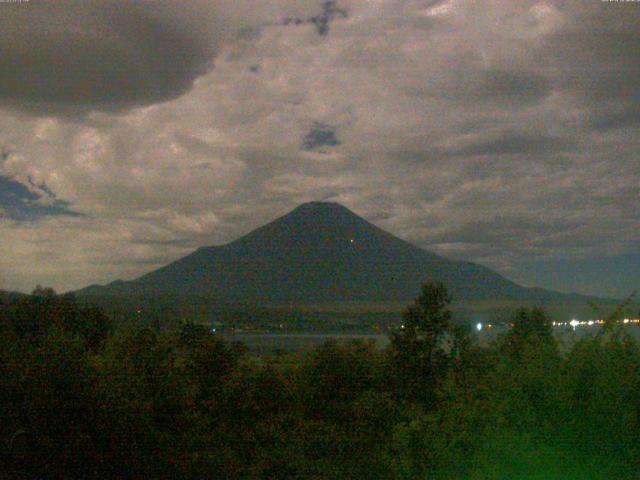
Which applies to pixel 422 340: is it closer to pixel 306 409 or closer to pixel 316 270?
pixel 306 409

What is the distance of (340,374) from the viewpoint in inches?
744

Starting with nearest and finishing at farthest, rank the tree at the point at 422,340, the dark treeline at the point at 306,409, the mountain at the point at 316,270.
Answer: the dark treeline at the point at 306,409 → the tree at the point at 422,340 → the mountain at the point at 316,270

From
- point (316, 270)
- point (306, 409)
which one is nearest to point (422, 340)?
point (306, 409)

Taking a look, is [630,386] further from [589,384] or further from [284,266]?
[284,266]

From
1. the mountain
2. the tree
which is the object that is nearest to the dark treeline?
the tree

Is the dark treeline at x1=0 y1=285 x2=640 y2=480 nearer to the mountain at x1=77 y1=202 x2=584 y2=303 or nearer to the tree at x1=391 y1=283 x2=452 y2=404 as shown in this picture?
the tree at x1=391 y1=283 x2=452 y2=404

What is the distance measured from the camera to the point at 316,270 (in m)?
83.0

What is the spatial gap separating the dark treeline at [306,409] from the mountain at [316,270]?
40.0 metres

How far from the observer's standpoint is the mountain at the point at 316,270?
225 ft

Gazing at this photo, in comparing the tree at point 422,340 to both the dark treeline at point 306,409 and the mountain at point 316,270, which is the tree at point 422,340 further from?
the mountain at point 316,270

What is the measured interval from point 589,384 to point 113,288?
5713cm

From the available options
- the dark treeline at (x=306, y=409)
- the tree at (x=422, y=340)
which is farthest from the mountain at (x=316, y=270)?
the dark treeline at (x=306, y=409)

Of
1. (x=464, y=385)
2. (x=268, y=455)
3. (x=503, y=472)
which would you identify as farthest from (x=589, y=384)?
(x=268, y=455)

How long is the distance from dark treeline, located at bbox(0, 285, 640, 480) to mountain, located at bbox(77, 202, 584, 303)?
1576 inches
